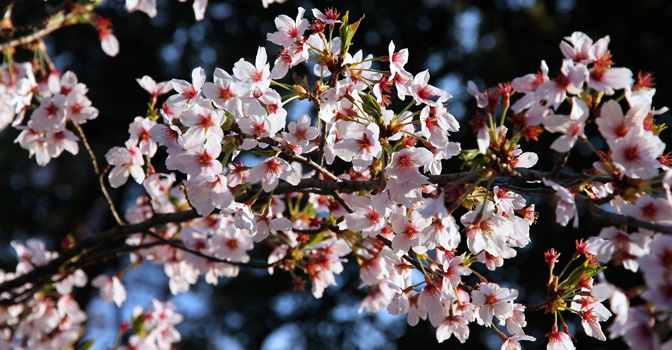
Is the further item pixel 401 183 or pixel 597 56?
pixel 401 183

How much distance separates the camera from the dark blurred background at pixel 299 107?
16.6 feet

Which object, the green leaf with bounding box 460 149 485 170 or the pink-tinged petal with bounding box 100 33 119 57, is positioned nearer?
the green leaf with bounding box 460 149 485 170

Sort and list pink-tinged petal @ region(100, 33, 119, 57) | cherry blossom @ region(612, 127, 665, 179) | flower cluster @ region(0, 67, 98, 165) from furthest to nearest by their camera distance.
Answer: pink-tinged petal @ region(100, 33, 119, 57) < flower cluster @ region(0, 67, 98, 165) < cherry blossom @ region(612, 127, 665, 179)

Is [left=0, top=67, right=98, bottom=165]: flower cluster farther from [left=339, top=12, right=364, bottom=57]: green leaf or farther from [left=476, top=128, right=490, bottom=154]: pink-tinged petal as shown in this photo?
[left=476, top=128, right=490, bottom=154]: pink-tinged petal

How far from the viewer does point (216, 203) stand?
132 centimetres

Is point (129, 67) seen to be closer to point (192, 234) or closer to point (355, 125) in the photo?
point (192, 234)

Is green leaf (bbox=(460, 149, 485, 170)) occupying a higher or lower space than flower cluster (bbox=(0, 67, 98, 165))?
higher

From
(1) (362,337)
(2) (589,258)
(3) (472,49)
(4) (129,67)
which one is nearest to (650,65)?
(3) (472,49)

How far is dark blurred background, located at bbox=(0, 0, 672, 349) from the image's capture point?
5047mm

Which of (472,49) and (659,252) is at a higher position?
(659,252)

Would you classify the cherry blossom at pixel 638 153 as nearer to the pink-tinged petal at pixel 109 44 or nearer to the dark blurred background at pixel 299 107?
the pink-tinged petal at pixel 109 44

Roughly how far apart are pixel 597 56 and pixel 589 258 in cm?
56

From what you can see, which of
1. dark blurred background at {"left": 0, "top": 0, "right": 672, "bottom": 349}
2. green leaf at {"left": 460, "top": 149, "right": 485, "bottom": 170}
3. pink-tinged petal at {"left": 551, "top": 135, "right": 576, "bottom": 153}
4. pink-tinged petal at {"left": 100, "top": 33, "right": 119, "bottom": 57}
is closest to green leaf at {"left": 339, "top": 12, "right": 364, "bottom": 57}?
green leaf at {"left": 460, "top": 149, "right": 485, "bottom": 170}

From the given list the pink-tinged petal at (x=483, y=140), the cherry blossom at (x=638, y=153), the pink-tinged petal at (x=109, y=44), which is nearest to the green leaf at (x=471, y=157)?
the pink-tinged petal at (x=483, y=140)
